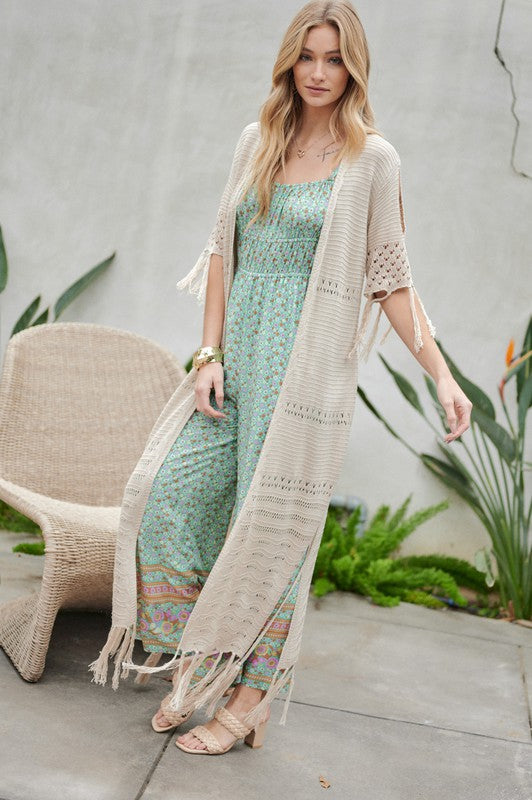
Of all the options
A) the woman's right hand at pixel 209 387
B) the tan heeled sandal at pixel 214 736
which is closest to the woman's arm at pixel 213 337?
the woman's right hand at pixel 209 387

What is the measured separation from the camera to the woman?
2.54 metres

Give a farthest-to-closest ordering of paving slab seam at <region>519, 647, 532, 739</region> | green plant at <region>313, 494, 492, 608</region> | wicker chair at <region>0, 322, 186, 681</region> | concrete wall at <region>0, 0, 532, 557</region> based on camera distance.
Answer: concrete wall at <region>0, 0, 532, 557</region> < green plant at <region>313, 494, 492, 608</region> < wicker chair at <region>0, 322, 186, 681</region> < paving slab seam at <region>519, 647, 532, 739</region>

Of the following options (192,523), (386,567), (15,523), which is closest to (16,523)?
(15,523)

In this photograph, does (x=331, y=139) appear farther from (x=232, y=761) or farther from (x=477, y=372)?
(x=477, y=372)

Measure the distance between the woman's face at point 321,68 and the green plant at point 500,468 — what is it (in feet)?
6.39

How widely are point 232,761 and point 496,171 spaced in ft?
10.7

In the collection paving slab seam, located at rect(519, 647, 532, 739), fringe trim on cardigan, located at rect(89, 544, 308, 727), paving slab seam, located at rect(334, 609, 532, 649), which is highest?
fringe trim on cardigan, located at rect(89, 544, 308, 727)

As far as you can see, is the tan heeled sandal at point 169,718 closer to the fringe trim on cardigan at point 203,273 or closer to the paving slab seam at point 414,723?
the paving slab seam at point 414,723

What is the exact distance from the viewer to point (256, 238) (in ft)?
8.66

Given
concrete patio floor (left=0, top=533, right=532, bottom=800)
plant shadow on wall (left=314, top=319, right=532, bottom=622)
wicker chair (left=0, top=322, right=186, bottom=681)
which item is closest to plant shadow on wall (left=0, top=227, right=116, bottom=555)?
concrete patio floor (left=0, top=533, right=532, bottom=800)

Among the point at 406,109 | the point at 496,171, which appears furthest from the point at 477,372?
the point at 406,109

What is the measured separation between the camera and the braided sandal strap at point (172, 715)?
104 inches

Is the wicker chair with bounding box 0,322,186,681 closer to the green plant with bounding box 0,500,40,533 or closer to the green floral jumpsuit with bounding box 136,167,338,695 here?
the green floral jumpsuit with bounding box 136,167,338,695

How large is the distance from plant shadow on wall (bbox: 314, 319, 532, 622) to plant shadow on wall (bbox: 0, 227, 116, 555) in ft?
4.71
